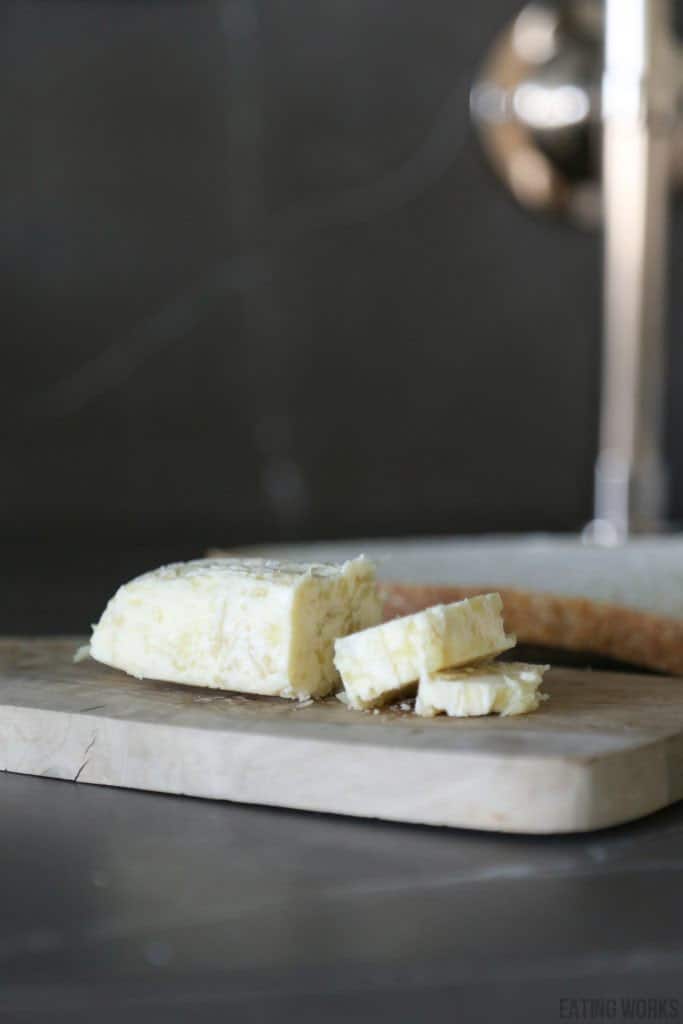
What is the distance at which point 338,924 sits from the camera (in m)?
0.56

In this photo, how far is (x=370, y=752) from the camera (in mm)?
707

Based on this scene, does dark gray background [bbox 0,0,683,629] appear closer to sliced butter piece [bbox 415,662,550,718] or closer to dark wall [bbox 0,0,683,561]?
dark wall [bbox 0,0,683,561]

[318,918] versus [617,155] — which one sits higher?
[617,155]

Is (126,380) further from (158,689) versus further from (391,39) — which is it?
(158,689)

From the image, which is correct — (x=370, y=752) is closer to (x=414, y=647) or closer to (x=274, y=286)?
(x=414, y=647)

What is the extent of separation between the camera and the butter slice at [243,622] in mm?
807

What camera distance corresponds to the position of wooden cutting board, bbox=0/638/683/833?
26.7 inches

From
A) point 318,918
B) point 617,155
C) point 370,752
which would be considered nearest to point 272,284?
point 617,155

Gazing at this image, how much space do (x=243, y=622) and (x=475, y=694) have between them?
16 centimetres

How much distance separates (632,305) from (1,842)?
1436 mm

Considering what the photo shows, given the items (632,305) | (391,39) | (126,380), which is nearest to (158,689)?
(632,305)

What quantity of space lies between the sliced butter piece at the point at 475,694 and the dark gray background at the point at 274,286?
1.65 metres

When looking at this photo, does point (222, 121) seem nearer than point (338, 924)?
No

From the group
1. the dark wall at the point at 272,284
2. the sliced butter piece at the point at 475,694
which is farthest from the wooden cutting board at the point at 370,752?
the dark wall at the point at 272,284
